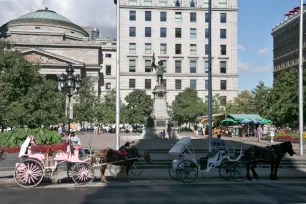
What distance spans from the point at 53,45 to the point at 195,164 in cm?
8014

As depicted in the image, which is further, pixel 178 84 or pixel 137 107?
pixel 178 84

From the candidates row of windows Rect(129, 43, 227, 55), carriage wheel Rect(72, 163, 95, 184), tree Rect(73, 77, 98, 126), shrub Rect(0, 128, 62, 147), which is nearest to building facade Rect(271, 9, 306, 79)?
row of windows Rect(129, 43, 227, 55)

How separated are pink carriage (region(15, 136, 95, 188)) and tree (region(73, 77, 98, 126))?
45.9 meters

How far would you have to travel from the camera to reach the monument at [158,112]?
1310 inches

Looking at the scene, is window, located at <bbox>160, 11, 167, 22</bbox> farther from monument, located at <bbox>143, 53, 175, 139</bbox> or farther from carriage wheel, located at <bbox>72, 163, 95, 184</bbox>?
carriage wheel, located at <bbox>72, 163, 95, 184</bbox>

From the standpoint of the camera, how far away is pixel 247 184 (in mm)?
15078

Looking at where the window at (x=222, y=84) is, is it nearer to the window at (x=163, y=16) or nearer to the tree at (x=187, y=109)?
the tree at (x=187, y=109)

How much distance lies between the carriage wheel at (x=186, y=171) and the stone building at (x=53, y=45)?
67.5m

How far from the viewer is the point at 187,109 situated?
72.8 metres

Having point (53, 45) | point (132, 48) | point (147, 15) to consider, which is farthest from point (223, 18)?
point (53, 45)

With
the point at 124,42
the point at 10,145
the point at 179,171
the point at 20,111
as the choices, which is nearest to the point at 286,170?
the point at 179,171

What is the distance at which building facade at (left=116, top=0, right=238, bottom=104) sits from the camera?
287ft

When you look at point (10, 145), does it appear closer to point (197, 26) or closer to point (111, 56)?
point (197, 26)

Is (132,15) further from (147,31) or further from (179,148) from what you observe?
(179,148)
